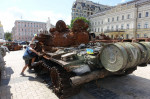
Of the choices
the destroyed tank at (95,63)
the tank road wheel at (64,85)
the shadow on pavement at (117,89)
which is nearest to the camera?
the destroyed tank at (95,63)

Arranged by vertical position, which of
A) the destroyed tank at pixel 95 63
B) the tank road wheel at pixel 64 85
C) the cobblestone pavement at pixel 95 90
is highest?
the destroyed tank at pixel 95 63

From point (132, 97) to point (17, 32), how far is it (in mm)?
72233

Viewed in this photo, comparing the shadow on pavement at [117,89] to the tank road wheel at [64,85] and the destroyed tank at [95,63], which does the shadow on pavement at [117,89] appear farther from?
the destroyed tank at [95,63]

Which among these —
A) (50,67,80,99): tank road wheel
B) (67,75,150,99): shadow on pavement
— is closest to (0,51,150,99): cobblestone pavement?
(67,75,150,99): shadow on pavement

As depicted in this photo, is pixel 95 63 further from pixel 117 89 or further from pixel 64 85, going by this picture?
pixel 117 89

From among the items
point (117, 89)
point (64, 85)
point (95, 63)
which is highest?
point (95, 63)

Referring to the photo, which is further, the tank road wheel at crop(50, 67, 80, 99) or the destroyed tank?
the tank road wheel at crop(50, 67, 80, 99)

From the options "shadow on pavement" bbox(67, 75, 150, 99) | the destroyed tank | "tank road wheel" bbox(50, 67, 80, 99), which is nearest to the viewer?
the destroyed tank

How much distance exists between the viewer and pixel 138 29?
3766cm

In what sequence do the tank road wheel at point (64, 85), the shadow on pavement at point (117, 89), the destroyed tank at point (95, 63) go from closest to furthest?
the destroyed tank at point (95, 63), the tank road wheel at point (64, 85), the shadow on pavement at point (117, 89)

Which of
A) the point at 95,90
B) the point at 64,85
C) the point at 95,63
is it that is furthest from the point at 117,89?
the point at 64,85

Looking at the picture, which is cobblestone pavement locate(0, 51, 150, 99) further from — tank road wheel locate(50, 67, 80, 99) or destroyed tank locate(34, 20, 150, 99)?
destroyed tank locate(34, 20, 150, 99)

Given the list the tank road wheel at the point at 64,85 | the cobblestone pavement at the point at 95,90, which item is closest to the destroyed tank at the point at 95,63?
the tank road wheel at the point at 64,85

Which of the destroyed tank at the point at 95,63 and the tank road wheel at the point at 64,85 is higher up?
the destroyed tank at the point at 95,63
